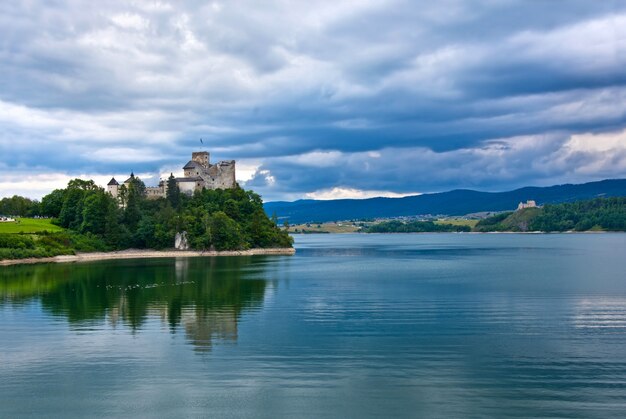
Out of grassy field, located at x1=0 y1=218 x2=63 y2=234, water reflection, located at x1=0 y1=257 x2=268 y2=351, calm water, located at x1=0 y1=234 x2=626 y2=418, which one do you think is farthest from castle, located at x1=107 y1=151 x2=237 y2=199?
calm water, located at x1=0 y1=234 x2=626 y2=418

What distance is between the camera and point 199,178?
124 meters

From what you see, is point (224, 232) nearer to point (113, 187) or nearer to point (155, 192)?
point (155, 192)

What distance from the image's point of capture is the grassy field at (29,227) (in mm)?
94188

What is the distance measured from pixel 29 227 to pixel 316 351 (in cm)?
8840

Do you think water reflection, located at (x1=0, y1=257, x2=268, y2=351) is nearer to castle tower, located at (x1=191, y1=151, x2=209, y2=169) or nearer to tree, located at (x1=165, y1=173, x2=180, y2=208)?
tree, located at (x1=165, y1=173, x2=180, y2=208)

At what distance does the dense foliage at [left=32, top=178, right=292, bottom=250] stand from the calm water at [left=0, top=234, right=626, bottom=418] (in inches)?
2109

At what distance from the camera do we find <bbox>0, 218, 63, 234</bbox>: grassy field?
94188mm

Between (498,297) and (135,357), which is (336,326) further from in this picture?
(498,297)

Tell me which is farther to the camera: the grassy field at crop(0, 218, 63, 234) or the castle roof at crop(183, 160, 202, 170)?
the castle roof at crop(183, 160, 202, 170)

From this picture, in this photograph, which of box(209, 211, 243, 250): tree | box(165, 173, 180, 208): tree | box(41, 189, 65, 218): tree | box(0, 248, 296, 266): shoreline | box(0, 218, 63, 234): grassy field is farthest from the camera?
box(41, 189, 65, 218): tree

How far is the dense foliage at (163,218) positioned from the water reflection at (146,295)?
99.0ft

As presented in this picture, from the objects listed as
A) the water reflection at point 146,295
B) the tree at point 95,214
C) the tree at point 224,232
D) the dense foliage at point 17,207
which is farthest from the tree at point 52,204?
the water reflection at point 146,295

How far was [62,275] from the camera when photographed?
6353 centimetres

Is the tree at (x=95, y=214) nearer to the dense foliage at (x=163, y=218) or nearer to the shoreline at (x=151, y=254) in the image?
the dense foliage at (x=163, y=218)
